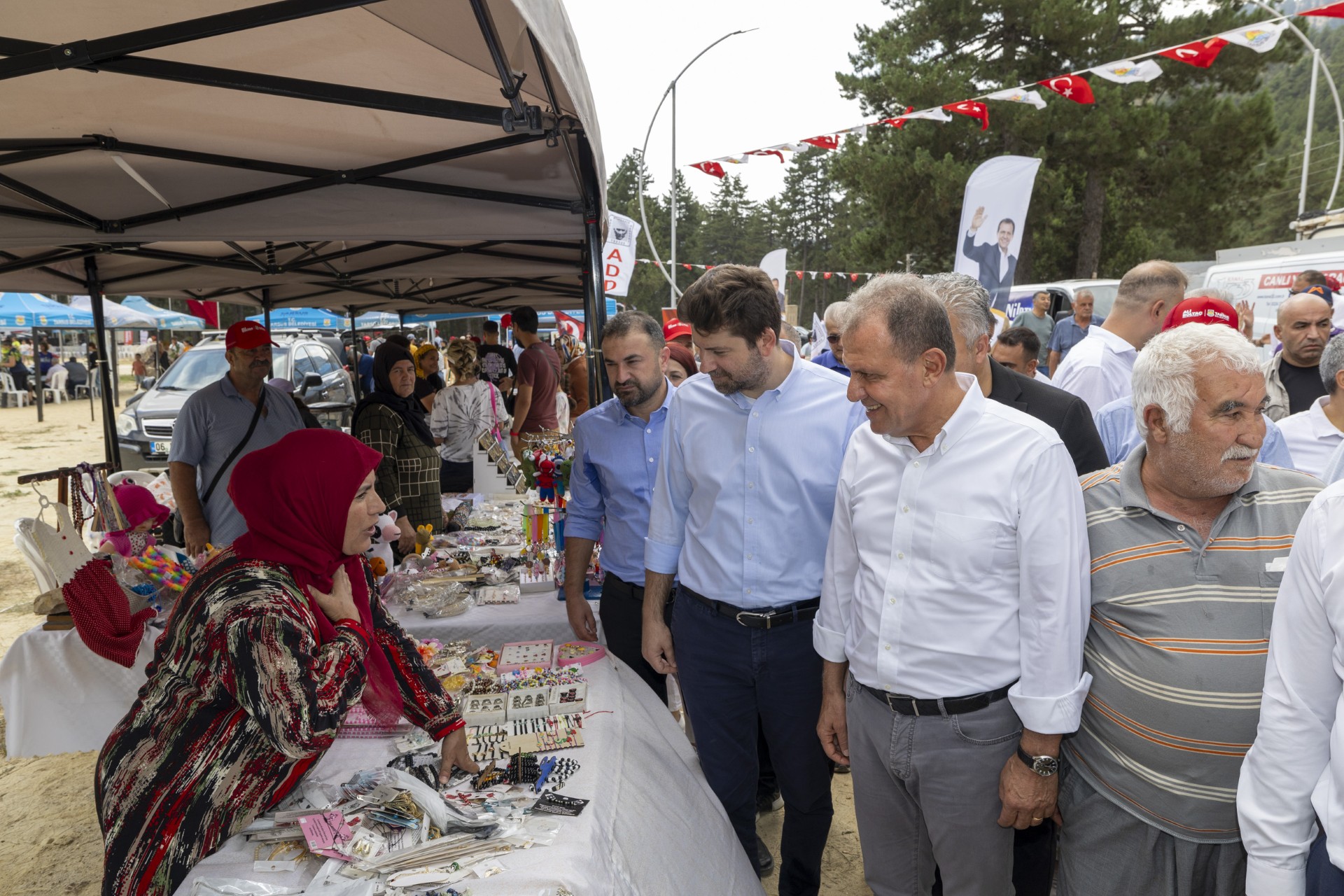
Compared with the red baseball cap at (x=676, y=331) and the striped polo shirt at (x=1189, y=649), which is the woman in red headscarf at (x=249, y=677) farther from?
the red baseball cap at (x=676, y=331)

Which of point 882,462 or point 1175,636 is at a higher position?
point 882,462

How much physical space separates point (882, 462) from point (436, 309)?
984 centimetres

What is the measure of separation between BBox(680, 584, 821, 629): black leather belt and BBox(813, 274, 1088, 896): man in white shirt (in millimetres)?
398

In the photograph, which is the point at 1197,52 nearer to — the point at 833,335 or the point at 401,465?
the point at 833,335

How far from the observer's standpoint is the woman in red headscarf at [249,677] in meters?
1.66

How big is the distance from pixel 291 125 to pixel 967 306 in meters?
2.26

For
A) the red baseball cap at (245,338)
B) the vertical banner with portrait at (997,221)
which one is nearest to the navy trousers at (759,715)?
the red baseball cap at (245,338)

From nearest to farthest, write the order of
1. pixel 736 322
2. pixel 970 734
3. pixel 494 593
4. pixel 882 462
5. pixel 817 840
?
pixel 970 734
pixel 882 462
pixel 736 322
pixel 817 840
pixel 494 593

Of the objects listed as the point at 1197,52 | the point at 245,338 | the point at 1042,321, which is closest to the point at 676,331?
the point at 245,338

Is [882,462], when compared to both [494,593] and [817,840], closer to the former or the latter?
[817,840]

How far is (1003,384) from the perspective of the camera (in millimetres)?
2576

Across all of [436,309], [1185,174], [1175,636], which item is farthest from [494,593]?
[1185,174]

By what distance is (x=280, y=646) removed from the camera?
1.66 metres

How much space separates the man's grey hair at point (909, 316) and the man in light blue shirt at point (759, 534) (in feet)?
1.62
